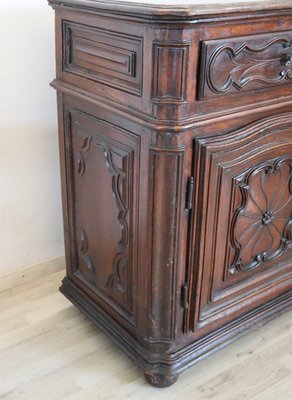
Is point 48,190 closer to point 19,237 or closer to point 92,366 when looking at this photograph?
point 19,237

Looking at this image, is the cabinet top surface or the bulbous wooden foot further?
the bulbous wooden foot

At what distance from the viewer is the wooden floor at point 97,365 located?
4.21 ft

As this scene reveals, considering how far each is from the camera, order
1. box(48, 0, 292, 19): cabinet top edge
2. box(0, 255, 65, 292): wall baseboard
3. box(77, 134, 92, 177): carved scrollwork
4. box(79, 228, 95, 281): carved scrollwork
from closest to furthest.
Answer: box(48, 0, 292, 19): cabinet top edge < box(77, 134, 92, 177): carved scrollwork < box(79, 228, 95, 281): carved scrollwork < box(0, 255, 65, 292): wall baseboard

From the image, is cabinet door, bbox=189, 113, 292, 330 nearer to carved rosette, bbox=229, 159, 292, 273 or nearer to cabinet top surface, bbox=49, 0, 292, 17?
carved rosette, bbox=229, 159, 292, 273

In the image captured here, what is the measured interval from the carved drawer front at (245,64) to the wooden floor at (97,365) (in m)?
0.75

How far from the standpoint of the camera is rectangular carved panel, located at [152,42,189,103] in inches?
36.9

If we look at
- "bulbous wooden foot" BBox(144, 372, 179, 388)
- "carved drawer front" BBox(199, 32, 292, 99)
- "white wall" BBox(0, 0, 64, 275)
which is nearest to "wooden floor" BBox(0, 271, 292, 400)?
"bulbous wooden foot" BBox(144, 372, 179, 388)

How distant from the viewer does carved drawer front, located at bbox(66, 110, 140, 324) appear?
45.6 inches

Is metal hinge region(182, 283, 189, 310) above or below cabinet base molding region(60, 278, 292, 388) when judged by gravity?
above

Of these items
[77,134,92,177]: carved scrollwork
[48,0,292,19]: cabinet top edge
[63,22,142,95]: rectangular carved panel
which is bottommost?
[77,134,92,177]: carved scrollwork

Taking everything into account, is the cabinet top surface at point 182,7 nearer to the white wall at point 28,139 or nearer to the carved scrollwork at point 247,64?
the carved scrollwork at point 247,64

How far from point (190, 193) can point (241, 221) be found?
0.22 metres

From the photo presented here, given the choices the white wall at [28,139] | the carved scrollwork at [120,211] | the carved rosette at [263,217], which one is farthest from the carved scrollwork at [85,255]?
the carved rosette at [263,217]

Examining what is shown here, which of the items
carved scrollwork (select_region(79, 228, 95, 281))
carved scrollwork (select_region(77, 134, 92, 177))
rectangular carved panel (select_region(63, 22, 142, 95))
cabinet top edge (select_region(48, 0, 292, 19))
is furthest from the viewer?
carved scrollwork (select_region(79, 228, 95, 281))
